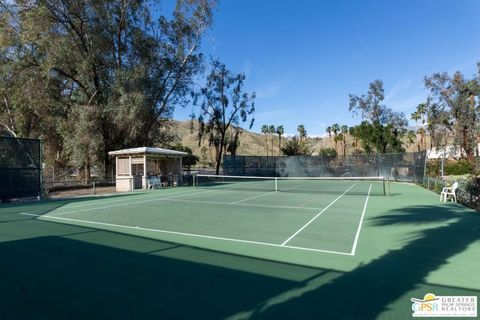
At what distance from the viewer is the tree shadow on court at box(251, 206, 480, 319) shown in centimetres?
393

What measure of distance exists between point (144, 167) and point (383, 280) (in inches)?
810

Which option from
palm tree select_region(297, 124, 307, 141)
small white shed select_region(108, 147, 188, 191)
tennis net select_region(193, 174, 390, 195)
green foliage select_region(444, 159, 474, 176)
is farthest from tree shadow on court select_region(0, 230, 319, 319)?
palm tree select_region(297, 124, 307, 141)

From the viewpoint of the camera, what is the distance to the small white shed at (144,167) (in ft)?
76.4

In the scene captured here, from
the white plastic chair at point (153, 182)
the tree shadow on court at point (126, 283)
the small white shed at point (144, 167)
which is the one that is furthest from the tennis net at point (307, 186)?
the tree shadow on court at point (126, 283)

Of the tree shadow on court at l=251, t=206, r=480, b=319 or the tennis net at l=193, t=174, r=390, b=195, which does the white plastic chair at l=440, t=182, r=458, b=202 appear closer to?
the tennis net at l=193, t=174, r=390, b=195

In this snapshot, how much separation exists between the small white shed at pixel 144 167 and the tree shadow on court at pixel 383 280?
18767 mm

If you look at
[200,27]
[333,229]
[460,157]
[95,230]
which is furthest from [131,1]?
[460,157]

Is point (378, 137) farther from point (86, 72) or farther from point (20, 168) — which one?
point (20, 168)

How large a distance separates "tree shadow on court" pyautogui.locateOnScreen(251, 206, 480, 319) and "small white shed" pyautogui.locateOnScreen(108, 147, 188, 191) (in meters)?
18.8

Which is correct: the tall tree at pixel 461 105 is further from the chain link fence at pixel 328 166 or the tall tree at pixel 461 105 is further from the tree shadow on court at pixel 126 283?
the tree shadow on court at pixel 126 283

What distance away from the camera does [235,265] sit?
569 centimetres

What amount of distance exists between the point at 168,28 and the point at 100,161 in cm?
1313

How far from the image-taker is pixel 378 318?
147 inches

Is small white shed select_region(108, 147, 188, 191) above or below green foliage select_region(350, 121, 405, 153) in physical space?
below
